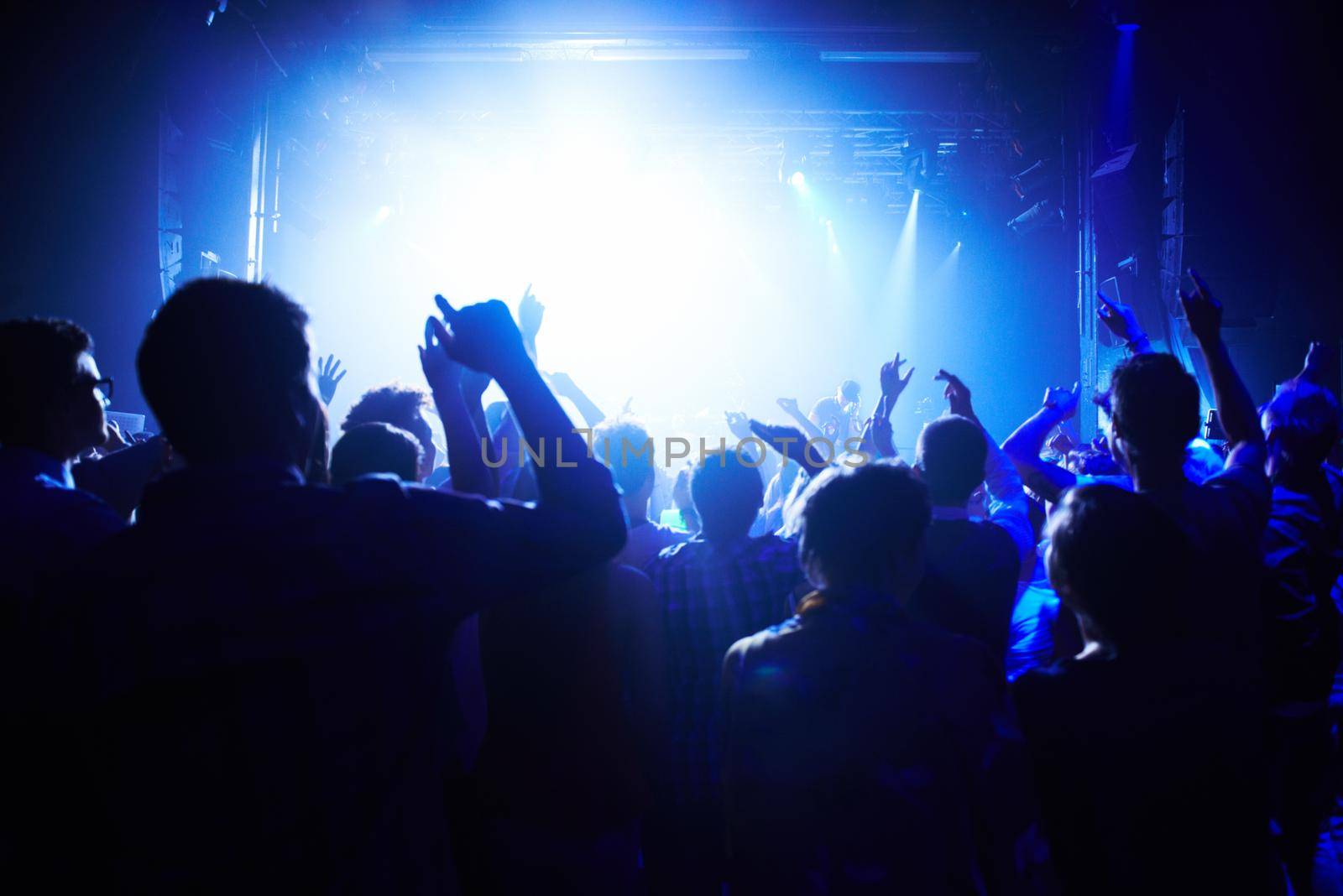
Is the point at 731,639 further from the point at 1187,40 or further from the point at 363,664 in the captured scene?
the point at 1187,40

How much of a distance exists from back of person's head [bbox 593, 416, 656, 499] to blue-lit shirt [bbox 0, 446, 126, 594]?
1.27 metres

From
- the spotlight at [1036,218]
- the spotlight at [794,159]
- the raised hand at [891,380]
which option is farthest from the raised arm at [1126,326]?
the spotlight at [794,159]

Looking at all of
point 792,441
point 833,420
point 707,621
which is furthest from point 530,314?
point 833,420

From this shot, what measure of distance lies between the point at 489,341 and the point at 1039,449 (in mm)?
2283

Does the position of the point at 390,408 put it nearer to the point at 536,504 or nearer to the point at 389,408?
the point at 389,408

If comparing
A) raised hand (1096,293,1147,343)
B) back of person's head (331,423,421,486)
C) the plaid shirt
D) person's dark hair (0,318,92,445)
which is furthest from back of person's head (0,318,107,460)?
raised hand (1096,293,1147,343)

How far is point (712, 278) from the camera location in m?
15.3

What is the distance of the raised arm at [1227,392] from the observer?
208 centimetres

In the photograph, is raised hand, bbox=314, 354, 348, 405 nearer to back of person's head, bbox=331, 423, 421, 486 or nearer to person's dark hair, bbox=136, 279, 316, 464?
back of person's head, bbox=331, 423, 421, 486

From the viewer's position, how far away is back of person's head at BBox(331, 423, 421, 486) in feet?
6.14

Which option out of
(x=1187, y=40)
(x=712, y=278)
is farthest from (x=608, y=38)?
(x=712, y=278)

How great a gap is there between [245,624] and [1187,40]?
7978 mm

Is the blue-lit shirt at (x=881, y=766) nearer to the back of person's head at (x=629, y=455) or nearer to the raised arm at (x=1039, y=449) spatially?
the back of person's head at (x=629, y=455)

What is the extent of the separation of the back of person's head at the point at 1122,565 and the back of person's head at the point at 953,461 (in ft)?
2.40
